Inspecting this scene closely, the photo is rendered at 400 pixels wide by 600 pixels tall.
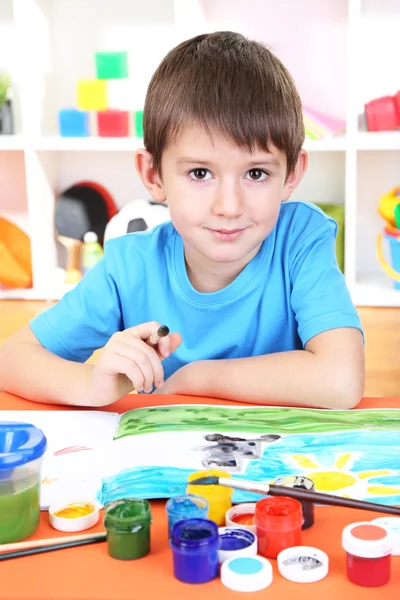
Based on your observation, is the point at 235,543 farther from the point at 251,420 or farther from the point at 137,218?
the point at 137,218

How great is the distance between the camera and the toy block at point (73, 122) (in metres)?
2.50

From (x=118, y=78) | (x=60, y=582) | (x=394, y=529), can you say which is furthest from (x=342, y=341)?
(x=118, y=78)

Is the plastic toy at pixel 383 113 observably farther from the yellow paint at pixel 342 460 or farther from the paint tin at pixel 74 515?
the paint tin at pixel 74 515

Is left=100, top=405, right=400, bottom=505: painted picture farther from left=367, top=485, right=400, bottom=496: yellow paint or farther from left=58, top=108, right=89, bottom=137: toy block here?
left=58, top=108, right=89, bottom=137: toy block

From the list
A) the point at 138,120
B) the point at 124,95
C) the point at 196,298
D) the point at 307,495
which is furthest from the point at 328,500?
the point at 124,95

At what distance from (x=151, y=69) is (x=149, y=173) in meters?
1.81

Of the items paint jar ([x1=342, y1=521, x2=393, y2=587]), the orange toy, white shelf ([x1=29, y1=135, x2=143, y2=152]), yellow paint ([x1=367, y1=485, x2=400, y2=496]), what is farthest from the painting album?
the orange toy

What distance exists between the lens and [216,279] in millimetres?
1029

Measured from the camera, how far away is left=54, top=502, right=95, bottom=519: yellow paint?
594 millimetres

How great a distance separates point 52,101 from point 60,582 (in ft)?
7.87

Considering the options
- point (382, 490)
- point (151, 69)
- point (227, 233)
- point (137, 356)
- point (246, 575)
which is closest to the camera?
point (246, 575)

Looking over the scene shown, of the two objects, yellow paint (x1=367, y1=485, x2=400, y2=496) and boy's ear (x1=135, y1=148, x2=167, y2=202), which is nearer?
yellow paint (x1=367, y1=485, x2=400, y2=496)

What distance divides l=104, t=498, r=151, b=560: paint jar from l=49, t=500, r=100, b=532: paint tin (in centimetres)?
4

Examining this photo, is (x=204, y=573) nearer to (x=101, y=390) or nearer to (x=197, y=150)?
(x=101, y=390)
